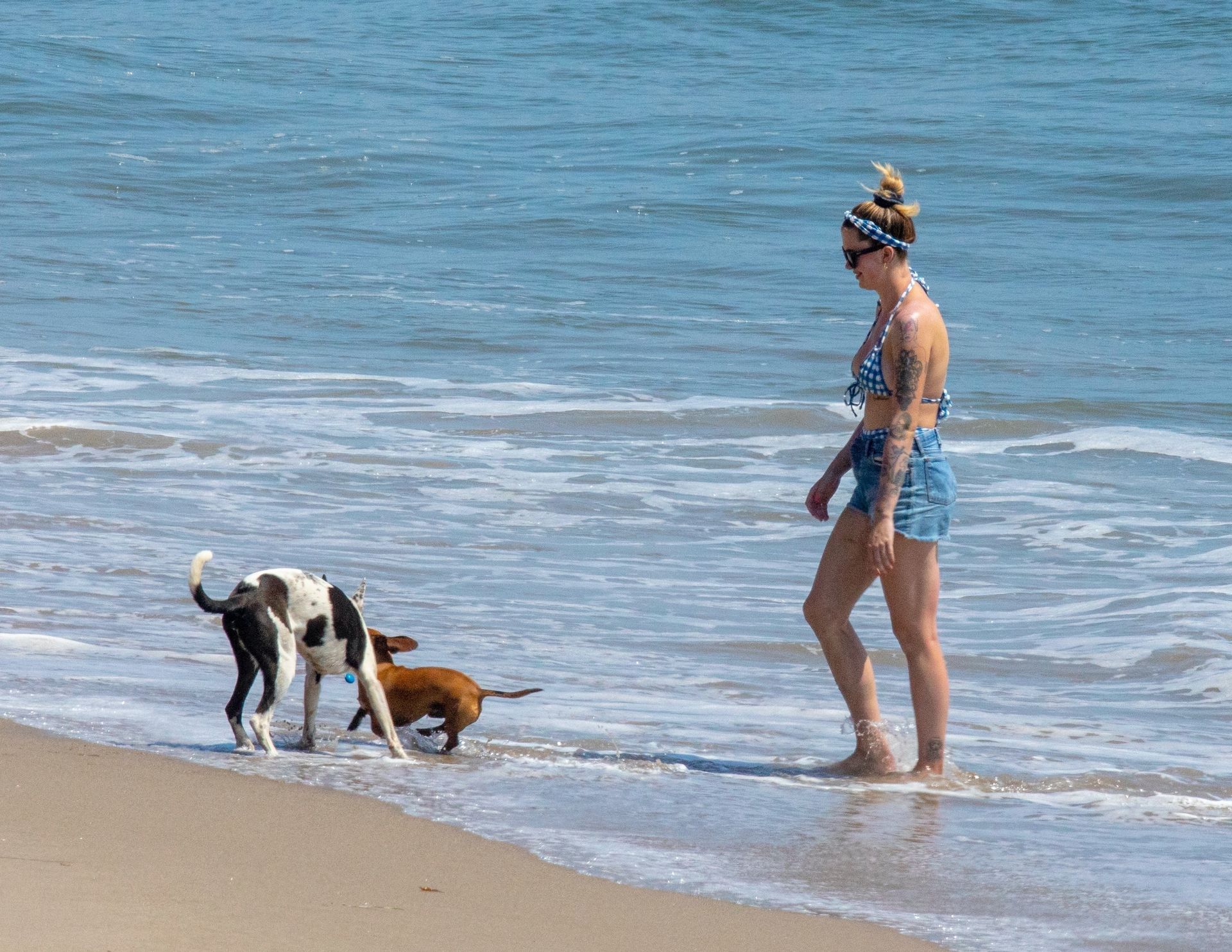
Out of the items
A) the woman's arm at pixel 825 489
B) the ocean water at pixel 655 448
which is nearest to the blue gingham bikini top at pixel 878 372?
the woman's arm at pixel 825 489

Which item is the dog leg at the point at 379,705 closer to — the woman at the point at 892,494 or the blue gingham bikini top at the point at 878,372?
the woman at the point at 892,494

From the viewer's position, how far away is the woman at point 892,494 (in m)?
4.81

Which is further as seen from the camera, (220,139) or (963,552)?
(220,139)

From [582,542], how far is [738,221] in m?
14.8

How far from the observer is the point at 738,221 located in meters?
22.6

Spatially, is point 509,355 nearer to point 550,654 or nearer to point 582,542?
point 582,542

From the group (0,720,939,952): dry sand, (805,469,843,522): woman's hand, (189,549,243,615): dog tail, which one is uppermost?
(805,469,843,522): woman's hand

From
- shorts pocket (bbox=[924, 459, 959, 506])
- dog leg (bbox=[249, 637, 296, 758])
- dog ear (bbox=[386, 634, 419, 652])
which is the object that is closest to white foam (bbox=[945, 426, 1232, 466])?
shorts pocket (bbox=[924, 459, 959, 506])

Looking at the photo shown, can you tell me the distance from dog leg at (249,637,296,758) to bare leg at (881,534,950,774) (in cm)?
176

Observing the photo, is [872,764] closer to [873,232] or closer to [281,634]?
[873,232]

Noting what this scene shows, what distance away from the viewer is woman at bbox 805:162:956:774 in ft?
15.8

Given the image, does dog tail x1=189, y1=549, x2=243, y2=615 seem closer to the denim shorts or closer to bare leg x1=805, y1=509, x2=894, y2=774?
bare leg x1=805, y1=509, x2=894, y2=774

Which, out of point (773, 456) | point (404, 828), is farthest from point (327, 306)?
point (404, 828)

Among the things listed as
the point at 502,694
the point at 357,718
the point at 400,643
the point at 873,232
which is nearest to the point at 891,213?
the point at 873,232
